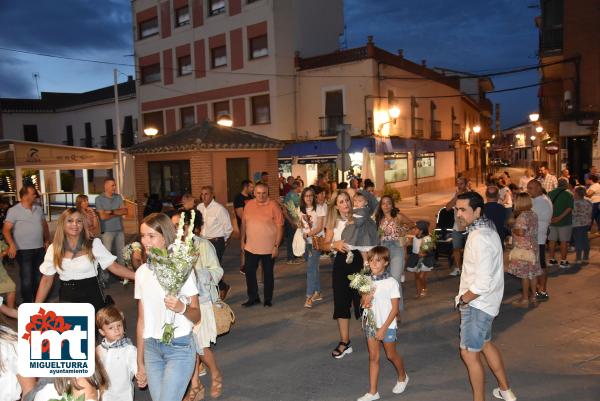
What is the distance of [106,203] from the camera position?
32.9ft

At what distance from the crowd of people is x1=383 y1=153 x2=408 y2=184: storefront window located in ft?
58.8

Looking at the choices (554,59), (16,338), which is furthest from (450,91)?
(16,338)

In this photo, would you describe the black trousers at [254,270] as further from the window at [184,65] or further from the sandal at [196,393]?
the window at [184,65]

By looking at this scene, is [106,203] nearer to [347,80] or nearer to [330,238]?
[330,238]

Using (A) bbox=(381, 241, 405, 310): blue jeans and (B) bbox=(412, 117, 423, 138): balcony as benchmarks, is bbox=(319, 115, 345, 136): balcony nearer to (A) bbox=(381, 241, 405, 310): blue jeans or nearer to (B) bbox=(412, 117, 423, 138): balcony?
(B) bbox=(412, 117, 423, 138): balcony

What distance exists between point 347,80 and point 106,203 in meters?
17.6

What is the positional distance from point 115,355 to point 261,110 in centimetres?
2475

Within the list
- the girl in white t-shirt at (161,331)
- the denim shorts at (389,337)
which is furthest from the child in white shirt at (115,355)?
the denim shorts at (389,337)

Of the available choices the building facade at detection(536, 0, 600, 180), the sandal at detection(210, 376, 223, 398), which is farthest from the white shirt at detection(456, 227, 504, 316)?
the building facade at detection(536, 0, 600, 180)

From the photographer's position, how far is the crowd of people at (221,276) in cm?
362

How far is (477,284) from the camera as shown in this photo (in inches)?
169

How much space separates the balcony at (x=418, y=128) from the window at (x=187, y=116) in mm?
12812

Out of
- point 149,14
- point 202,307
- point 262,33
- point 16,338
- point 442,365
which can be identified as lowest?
point 442,365

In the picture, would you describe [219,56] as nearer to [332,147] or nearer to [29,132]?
[332,147]
